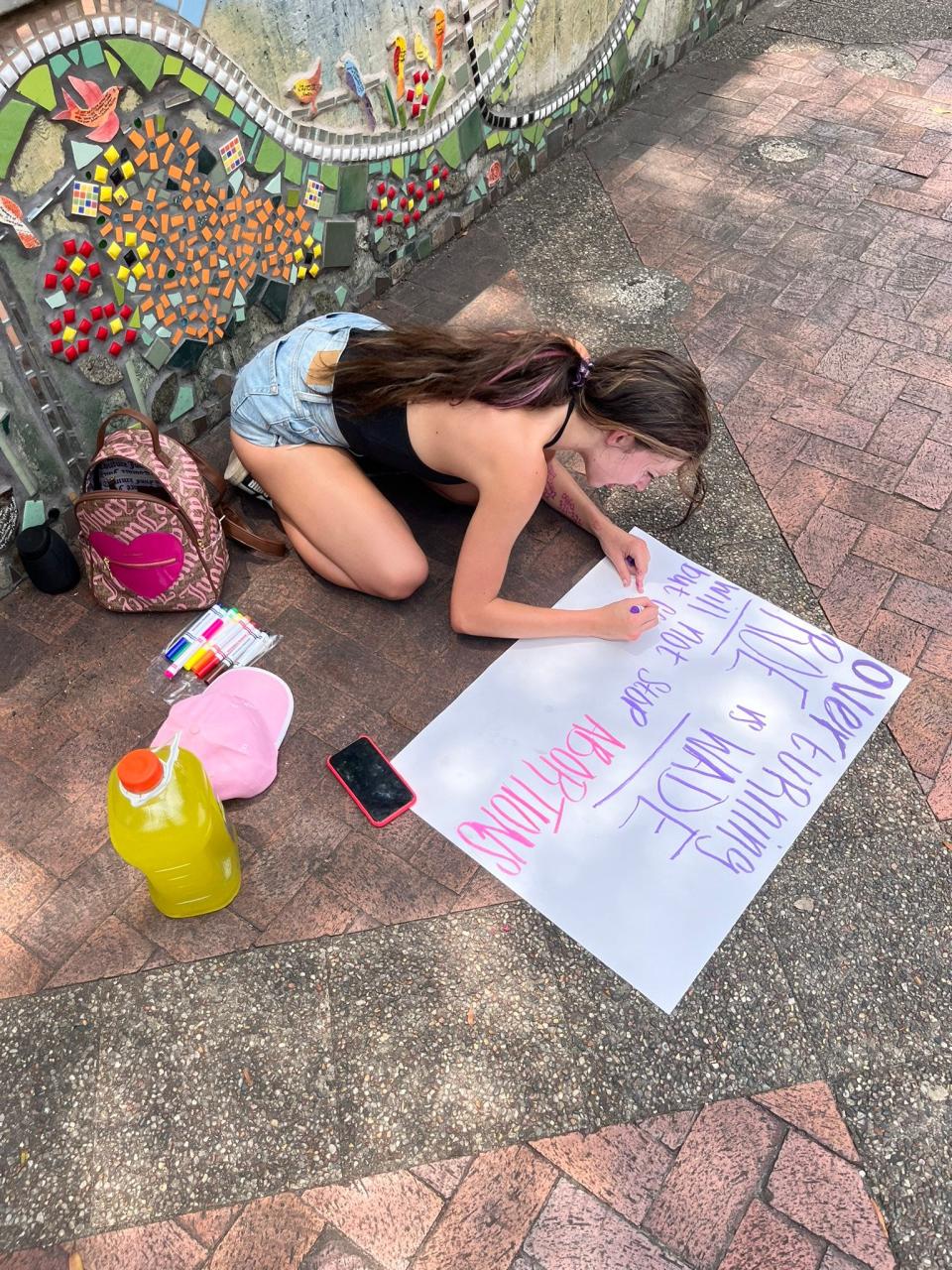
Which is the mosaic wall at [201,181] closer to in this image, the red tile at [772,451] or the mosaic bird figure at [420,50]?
the mosaic bird figure at [420,50]

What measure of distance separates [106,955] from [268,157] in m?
2.33

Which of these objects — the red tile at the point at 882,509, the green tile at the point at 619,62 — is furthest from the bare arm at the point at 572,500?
the green tile at the point at 619,62

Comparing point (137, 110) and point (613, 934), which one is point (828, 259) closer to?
point (137, 110)

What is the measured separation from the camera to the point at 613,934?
1.85m

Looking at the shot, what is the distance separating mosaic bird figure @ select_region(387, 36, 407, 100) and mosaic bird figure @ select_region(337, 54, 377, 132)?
162 millimetres

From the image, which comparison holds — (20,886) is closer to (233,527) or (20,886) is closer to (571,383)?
(233,527)

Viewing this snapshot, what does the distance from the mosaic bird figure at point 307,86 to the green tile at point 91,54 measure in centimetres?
68

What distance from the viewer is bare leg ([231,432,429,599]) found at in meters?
2.37

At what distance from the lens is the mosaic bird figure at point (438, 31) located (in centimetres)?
303

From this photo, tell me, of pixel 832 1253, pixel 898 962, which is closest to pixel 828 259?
pixel 898 962

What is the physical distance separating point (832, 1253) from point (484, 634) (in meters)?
1.46

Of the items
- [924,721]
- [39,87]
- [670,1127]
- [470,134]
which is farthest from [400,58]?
[670,1127]

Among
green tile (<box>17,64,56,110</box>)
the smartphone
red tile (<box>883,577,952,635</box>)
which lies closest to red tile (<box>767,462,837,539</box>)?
red tile (<box>883,577,952,635</box>)

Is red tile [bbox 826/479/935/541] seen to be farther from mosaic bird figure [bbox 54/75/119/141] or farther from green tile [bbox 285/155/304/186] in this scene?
mosaic bird figure [bbox 54/75/119/141]
